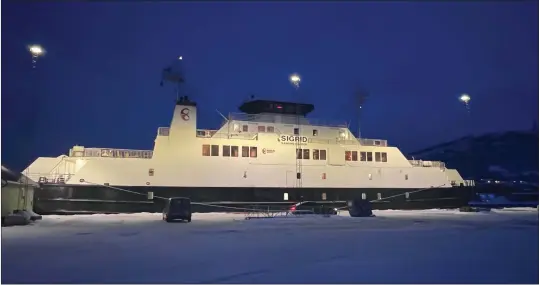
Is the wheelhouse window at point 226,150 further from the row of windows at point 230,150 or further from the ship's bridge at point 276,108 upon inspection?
the ship's bridge at point 276,108

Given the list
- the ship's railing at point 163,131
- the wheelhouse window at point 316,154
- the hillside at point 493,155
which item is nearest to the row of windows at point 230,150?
the ship's railing at point 163,131

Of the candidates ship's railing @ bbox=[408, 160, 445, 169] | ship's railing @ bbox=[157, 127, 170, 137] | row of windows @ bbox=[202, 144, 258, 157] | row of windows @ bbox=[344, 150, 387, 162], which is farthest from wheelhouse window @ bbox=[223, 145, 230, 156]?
ship's railing @ bbox=[408, 160, 445, 169]

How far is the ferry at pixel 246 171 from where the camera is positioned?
21.6 metres

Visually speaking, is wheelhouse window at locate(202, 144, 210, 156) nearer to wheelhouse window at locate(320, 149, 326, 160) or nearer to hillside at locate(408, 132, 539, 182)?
wheelhouse window at locate(320, 149, 326, 160)

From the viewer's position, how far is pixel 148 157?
23.2 metres

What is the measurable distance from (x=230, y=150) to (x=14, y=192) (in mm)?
12112

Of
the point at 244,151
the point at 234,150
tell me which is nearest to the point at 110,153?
the point at 234,150

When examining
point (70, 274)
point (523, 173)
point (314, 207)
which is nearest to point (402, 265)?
point (70, 274)

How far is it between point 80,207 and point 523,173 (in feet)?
327

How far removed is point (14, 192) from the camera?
1558 cm

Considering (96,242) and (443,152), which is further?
(443,152)

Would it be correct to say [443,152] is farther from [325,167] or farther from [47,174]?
[47,174]

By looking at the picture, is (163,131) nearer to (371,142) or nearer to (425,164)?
(371,142)

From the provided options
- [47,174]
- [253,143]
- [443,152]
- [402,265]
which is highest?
[443,152]
